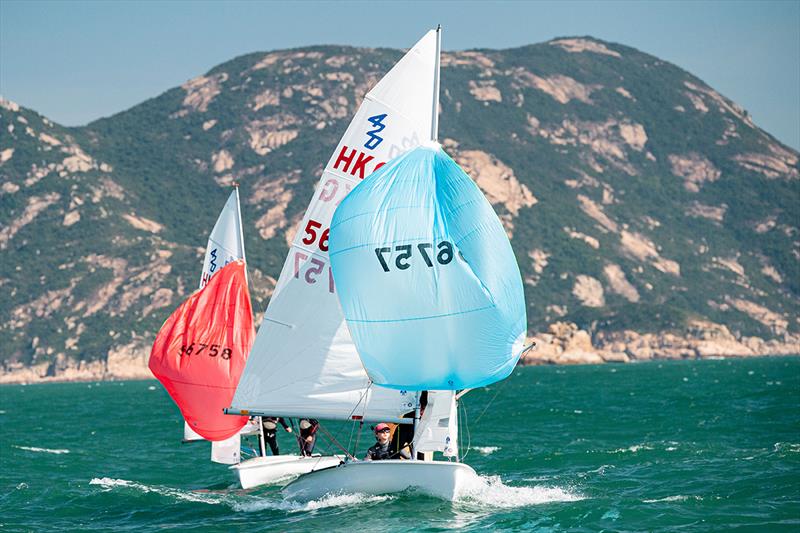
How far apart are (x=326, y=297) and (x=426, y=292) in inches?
123

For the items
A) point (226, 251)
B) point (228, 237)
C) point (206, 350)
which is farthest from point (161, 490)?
point (228, 237)

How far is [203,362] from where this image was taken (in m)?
30.5

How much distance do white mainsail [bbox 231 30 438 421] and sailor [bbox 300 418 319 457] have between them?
15.2 ft

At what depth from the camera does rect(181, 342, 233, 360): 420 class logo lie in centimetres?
3044

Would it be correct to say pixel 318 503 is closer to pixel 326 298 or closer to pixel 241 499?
pixel 241 499

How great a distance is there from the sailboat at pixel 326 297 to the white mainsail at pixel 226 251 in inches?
264

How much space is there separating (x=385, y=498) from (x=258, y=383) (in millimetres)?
3923

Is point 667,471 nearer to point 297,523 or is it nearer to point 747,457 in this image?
point 747,457

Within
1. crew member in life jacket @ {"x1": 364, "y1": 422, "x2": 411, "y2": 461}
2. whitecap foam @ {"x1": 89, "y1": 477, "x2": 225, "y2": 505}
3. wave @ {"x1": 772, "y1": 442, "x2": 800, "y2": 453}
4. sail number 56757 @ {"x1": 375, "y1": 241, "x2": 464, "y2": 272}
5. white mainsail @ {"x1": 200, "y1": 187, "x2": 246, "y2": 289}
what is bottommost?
wave @ {"x1": 772, "y1": 442, "x2": 800, "y2": 453}

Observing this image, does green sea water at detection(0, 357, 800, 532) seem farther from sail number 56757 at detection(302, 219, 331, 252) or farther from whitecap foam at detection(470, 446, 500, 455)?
sail number 56757 at detection(302, 219, 331, 252)

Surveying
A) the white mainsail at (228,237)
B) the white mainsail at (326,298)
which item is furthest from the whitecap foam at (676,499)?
the white mainsail at (228,237)

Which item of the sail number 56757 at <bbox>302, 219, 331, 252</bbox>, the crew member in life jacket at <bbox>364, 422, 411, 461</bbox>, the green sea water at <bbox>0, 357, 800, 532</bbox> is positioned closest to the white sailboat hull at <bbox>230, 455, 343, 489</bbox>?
the green sea water at <bbox>0, 357, 800, 532</bbox>

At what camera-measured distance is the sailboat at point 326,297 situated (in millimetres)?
25641

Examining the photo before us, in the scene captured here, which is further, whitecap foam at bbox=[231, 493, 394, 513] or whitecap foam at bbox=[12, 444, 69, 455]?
whitecap foam at bbox=[12, 444, 69, 455]
